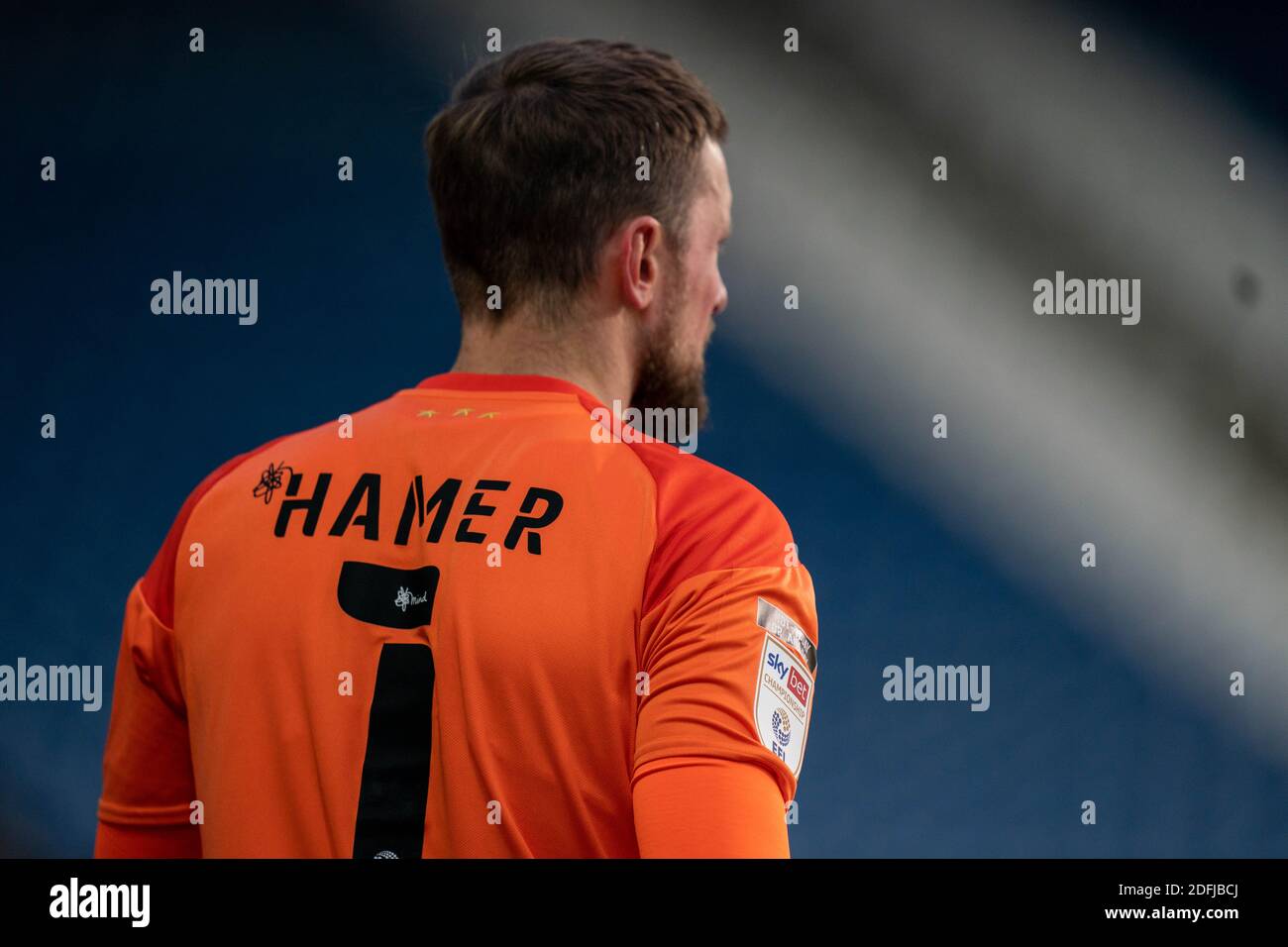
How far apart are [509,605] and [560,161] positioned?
1.24 feet

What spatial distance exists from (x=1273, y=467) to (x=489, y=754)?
9.19ft

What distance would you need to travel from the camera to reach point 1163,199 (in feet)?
9.64

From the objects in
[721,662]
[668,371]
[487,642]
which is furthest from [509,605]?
[668,371]

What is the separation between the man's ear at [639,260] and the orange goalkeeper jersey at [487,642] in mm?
109

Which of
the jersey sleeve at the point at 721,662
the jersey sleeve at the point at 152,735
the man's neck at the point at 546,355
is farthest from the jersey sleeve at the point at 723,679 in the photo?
the jersey sleeve at the point at 152,735

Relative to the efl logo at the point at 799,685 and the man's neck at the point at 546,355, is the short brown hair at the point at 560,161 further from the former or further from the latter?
the efl logo at the point at 799,685

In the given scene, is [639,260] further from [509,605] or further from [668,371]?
[509,605]

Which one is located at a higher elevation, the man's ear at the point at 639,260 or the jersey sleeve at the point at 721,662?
the man's ear at the point at 639,260

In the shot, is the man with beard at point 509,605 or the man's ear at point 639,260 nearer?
the man with beard at point 509,605

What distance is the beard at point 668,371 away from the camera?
991 mm

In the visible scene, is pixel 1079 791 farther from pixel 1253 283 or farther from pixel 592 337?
pixel 592 337

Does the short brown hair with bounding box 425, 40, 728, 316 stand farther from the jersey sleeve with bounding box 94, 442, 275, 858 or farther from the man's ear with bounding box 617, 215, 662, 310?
the jersey sleeve with bounding box 94, 442, 275, 858
